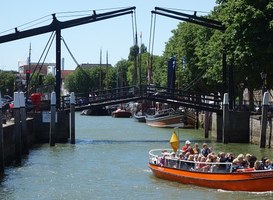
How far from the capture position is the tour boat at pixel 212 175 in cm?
2759

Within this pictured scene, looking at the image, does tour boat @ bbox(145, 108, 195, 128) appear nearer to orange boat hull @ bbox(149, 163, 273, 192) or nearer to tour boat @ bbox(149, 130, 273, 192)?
tour boat @ bbox(149, 130, 273, 192)

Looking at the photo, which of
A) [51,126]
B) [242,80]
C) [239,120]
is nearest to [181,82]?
[242,80]

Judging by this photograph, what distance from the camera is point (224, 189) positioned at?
94.3 feet

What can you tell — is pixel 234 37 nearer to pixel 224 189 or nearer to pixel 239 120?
pixel 239 120

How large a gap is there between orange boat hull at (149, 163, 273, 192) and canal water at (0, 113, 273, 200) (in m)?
Result: 0.31

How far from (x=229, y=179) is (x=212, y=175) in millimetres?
1019

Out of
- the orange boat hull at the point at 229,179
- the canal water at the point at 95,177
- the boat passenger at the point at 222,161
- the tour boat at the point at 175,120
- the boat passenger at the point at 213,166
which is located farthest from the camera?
the tour boat at the point at 175,120

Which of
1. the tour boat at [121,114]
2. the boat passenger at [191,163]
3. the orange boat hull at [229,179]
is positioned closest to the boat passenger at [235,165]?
the orange boat hull at [229,179]

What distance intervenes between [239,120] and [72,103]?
508 inches

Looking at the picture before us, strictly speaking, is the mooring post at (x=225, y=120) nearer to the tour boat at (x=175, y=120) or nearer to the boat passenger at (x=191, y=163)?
the boat passenger at (x=191, y=163)

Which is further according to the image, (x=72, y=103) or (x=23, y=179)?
(x=72, y=103)

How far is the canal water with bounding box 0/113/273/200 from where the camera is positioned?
27828 mm

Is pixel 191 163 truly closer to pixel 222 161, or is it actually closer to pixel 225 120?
pixel 222 161

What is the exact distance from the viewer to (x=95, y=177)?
32.9 metres
